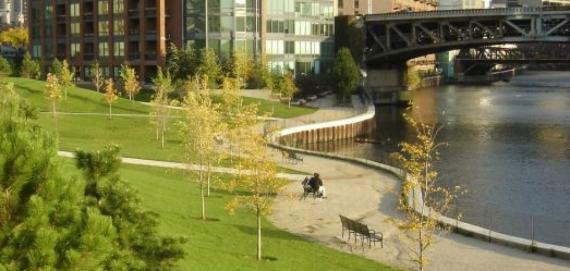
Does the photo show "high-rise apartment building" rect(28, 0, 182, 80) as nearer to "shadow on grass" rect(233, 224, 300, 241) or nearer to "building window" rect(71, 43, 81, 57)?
"building window" rect(71, 43, 81, 57)

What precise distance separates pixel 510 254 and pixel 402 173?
18933 millimetres

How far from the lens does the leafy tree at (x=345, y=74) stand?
4124 inches

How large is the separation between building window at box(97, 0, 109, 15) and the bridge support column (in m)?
45.2

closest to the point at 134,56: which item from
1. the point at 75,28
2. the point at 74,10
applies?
the point at 75,28

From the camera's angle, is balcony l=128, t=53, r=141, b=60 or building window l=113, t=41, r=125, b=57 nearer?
balcony l=128, t=53, r=141, b=60

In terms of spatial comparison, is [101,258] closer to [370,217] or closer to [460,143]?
[370,217]

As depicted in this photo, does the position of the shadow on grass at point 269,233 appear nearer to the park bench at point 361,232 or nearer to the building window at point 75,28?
the park bench at point 361,232

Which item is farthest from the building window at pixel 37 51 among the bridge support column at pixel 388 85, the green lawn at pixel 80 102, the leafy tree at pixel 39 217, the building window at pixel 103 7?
the leafy tree at pixel 39 217

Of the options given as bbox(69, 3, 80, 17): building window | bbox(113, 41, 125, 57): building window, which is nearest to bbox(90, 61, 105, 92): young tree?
bbox(113, 41, 125, 57): building window

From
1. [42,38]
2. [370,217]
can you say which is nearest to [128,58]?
[42,38]

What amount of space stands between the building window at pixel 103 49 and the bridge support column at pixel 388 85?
144 ft

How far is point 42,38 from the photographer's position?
126 m

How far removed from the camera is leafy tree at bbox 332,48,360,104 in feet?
344

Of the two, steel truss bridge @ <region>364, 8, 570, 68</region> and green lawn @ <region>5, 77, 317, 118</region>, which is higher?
steel truss bridge @ <region>364, 8, 570, 68</region>
